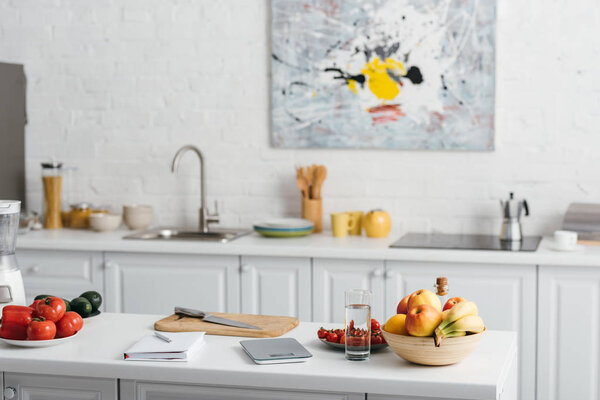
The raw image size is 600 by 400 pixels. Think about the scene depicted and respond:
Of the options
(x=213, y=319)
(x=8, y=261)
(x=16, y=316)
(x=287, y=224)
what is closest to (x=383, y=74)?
(x=287, y=224)

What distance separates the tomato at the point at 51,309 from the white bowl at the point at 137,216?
2207mm

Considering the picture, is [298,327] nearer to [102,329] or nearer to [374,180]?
[102,329]

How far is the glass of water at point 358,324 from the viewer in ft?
7.47

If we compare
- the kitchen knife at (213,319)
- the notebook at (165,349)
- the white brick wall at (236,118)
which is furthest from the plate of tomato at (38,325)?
the white brick wall at (236,118)

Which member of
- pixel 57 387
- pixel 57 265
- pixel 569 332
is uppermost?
pixel 57 265

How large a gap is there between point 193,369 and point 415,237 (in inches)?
88.8

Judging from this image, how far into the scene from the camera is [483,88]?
437cm

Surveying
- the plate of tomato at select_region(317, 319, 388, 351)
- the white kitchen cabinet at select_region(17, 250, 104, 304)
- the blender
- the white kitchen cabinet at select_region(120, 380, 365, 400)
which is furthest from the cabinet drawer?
the plate of tomato at select_region(317, 319, 388, 351)

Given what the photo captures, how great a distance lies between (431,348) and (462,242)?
78.4 inches

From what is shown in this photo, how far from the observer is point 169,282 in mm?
4227

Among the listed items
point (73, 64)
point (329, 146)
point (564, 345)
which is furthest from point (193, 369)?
point (73, 64)

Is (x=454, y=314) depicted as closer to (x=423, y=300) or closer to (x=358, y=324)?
(x=423, y=300)

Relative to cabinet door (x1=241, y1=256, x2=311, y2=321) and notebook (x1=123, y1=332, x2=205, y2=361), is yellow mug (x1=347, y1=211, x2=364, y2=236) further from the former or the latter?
notebook (x1=123, y1=332, x2=205, y2=361)

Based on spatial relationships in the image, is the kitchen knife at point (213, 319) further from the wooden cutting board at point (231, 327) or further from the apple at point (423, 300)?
the apple at point (423, 300)
